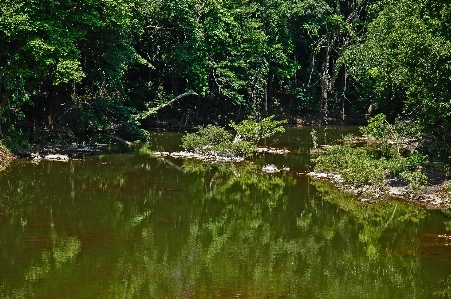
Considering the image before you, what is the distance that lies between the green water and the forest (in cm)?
459

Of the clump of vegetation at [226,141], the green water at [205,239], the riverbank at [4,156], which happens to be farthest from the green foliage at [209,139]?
the riverbank at [4,156]

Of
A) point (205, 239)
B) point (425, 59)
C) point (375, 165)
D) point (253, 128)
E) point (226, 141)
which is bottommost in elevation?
point (205, 239)

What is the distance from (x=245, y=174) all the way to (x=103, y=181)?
5.40 m

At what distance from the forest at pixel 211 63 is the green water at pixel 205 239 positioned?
459 cm

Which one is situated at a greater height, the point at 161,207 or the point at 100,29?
the point at 100,29

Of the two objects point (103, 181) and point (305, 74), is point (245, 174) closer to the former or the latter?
point (103, 181)

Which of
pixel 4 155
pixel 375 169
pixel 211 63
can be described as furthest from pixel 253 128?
pixel 211 63

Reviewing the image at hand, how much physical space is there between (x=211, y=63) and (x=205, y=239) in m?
24.5

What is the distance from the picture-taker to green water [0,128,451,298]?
11859 millimetres

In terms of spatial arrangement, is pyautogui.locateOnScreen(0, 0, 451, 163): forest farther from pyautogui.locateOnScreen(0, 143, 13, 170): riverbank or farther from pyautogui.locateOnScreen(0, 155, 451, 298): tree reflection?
pyautogui.locateOnScreen(0, 155, 451, 298): tree reflection

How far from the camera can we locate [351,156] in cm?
2197

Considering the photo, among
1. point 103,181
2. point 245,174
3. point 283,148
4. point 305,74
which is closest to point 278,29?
point 305,74

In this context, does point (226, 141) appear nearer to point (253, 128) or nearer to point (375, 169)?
point (253, 128)

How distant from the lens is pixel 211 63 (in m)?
38.3
